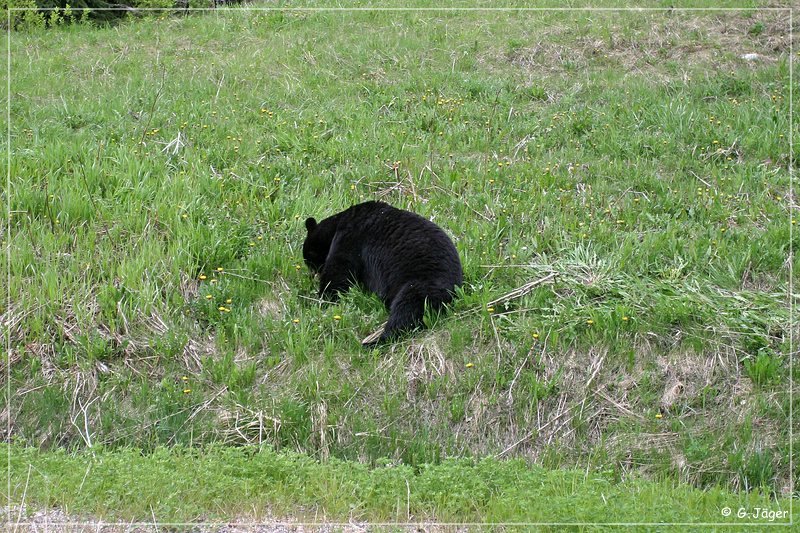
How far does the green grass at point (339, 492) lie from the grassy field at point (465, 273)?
6cm

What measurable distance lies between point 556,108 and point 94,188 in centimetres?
552

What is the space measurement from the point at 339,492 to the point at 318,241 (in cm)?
297

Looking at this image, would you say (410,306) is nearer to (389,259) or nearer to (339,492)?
(389,259)

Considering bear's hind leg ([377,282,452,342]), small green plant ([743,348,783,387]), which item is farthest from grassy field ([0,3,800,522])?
bear's hind leg ([377,282,452,342])

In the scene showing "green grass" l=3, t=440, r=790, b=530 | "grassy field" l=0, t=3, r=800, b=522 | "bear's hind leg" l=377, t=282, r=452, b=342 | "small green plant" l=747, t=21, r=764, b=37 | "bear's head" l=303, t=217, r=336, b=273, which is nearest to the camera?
"green grass" l=3, t=440, r=790, b=530

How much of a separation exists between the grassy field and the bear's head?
230 mm

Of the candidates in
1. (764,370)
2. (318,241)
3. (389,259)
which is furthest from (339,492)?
(764,370)

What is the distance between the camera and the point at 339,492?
15.5 ft

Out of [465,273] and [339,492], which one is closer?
[339,492]

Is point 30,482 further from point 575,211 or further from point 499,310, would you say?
point 575,211

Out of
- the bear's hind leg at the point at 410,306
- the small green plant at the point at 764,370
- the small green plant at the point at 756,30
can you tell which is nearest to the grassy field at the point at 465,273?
the small green plant at the point at 764,370

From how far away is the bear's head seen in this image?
725 centimetres

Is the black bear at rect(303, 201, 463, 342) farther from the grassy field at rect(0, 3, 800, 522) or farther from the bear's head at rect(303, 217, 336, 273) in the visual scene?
the grassy field at rect(0, 3, 800, 522)

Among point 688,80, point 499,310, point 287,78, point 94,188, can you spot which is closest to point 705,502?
point 499,310
